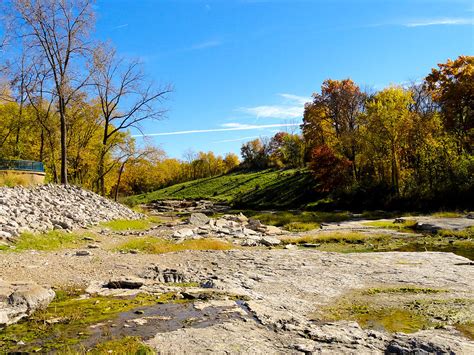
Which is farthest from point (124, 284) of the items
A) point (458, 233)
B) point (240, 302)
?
point (458, 233)

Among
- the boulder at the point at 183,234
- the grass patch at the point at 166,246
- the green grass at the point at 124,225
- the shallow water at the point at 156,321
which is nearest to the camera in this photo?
the shallow water at the point at 156,321

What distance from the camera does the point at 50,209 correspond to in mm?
20047

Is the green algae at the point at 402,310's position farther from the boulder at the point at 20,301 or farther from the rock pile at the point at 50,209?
the rock pile at the point at 50,209

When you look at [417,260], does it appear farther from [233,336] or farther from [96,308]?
[96,308]

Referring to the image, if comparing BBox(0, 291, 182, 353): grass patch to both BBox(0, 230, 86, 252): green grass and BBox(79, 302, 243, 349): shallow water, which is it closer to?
BBox(79, 302, 243, 349): shallow water

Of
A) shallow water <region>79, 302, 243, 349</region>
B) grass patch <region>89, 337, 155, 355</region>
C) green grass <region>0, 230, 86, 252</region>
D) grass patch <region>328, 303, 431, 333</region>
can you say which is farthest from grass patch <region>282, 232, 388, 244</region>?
grass patch <region>89, 337, 155, 355</region>

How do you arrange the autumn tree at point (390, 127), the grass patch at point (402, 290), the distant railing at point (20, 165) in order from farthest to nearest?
the autumn tree at point (390, 127), the distant railing at point (20, 165), the grass patch at point (402, 290)

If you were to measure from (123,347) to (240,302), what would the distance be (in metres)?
3.21

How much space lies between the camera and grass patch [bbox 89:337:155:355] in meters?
5.45

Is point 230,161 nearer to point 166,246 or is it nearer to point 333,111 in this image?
point 333,111

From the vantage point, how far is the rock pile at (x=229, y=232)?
1992 cm

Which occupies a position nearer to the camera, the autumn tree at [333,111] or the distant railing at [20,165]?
the distant railing at [20,165]

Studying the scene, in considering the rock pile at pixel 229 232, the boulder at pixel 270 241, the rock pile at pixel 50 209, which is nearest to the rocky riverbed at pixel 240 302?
the rock pile at pixel 50 209

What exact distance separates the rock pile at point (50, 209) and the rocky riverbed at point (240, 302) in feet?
10.1
